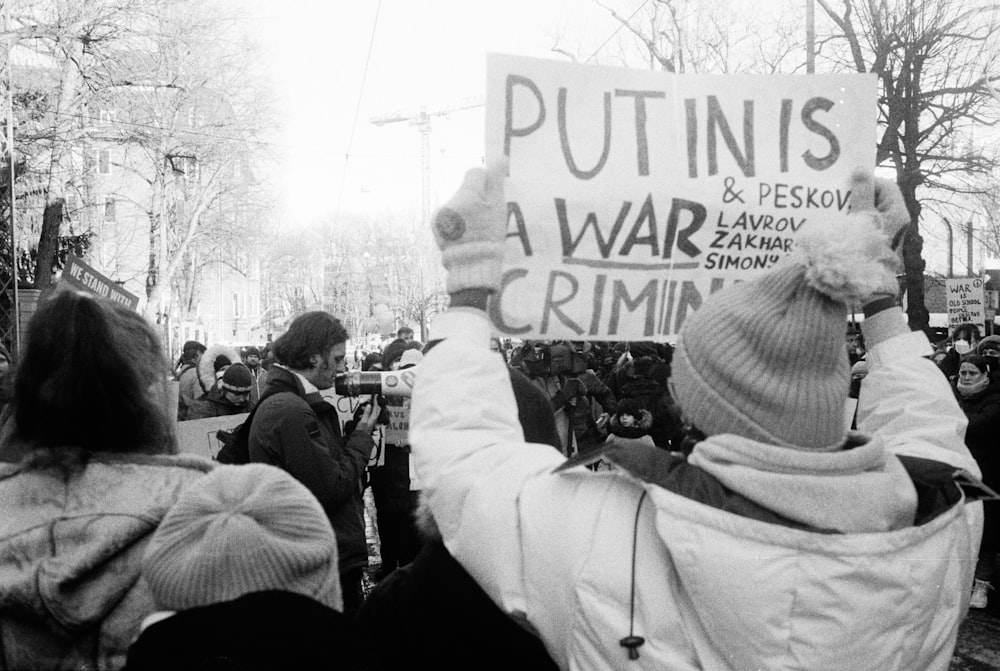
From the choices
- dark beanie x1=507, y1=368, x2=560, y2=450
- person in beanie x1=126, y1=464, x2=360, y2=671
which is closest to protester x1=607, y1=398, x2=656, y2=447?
dark beanie x1=507, y1=368, x2=560, y2=450

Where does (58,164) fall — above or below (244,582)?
above

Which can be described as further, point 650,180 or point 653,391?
point 653,391

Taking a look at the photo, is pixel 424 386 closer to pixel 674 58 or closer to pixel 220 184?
pixel 674 58

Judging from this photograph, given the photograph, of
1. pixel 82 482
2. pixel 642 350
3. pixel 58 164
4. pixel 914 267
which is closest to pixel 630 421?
pixel 642 350

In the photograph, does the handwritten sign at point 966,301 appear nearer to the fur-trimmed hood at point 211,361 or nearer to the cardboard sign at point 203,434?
the fur-trimmed hood at point 211,361

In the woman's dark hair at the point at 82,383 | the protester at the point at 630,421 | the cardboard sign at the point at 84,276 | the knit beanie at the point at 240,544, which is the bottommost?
the protester at the point at 630,421

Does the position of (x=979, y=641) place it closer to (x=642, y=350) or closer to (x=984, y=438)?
(x=984, y=438)

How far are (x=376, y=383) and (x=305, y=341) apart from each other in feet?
2.10

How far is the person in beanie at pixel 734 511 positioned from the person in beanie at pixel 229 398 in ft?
15.4

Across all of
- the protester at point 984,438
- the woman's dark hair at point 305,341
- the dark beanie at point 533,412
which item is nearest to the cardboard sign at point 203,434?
the woman's dark hair at point 305,341

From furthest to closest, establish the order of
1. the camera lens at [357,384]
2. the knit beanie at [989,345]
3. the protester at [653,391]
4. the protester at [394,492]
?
the knit beanie at [989,345] → the protester at [653,391] → the protester at [394,492] → the camera lens at [357,384]

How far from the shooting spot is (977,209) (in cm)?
2081

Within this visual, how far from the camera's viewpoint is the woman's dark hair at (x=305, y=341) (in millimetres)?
3965

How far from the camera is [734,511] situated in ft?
4.67
